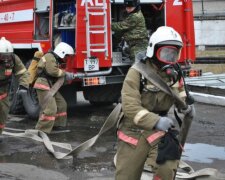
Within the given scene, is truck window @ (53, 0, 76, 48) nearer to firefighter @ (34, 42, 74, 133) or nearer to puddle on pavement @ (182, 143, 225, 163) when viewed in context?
firefighter @ (34, 42, 74, 133)

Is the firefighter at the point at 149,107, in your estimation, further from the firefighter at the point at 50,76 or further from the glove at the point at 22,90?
the glove at the point at 22,90

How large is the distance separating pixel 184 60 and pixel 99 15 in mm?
1979

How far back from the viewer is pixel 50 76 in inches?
321

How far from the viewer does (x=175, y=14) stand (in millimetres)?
9086

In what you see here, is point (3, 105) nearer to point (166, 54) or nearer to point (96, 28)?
point (96, 28)

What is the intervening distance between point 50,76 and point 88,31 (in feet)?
3.16

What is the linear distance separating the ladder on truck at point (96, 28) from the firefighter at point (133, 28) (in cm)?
32

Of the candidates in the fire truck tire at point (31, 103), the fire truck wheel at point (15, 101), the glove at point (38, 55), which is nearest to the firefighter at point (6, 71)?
the glove at point (38, 55)

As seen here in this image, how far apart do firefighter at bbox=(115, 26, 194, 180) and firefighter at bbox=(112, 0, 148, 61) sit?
4.48 metres

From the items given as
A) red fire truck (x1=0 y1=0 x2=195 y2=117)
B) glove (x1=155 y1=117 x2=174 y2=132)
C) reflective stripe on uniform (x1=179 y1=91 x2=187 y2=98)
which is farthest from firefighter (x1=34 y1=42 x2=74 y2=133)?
glove (x1=155 y1=117 x2=174 y2=132)

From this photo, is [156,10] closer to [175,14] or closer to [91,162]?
[175,14]

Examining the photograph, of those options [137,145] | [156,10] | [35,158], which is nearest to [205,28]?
[156,10]

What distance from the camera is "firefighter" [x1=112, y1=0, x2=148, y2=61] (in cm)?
845

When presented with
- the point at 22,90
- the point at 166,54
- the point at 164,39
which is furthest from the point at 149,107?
the point at 22,90
